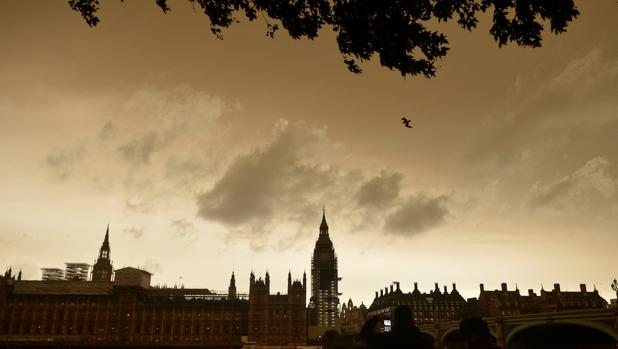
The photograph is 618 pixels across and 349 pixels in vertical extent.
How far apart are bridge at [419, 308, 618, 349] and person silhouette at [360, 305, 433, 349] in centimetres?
4557

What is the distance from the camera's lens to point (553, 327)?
5731cm

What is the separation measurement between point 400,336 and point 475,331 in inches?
39.7

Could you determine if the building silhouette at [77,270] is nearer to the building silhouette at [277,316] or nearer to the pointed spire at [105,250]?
the pointed spire at [105,250]

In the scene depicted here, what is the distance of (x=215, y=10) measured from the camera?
8438mm

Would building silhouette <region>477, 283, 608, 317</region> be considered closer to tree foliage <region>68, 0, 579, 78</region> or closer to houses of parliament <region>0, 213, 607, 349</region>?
houses of parliament <region>0, 213, 607, 349</region>

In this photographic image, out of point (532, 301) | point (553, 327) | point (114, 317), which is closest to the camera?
point (553, 327)

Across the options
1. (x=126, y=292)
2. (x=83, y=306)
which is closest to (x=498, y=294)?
(x=126, y=292)

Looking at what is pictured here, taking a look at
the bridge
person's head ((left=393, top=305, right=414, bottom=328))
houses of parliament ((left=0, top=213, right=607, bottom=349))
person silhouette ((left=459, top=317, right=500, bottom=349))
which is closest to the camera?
person silhouette ((left=459, top=317, right=500, bottom=349))

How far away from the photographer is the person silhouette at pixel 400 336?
259 inches

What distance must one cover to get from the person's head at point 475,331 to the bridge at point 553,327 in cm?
4520

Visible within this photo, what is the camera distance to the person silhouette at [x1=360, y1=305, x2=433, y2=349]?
21.6 ft

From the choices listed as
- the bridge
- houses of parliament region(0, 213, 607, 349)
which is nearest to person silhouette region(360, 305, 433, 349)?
the bridge

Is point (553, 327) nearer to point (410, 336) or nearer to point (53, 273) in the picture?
point (410, 336)

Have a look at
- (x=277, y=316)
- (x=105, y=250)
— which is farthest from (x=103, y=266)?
(x=277, y=316)
